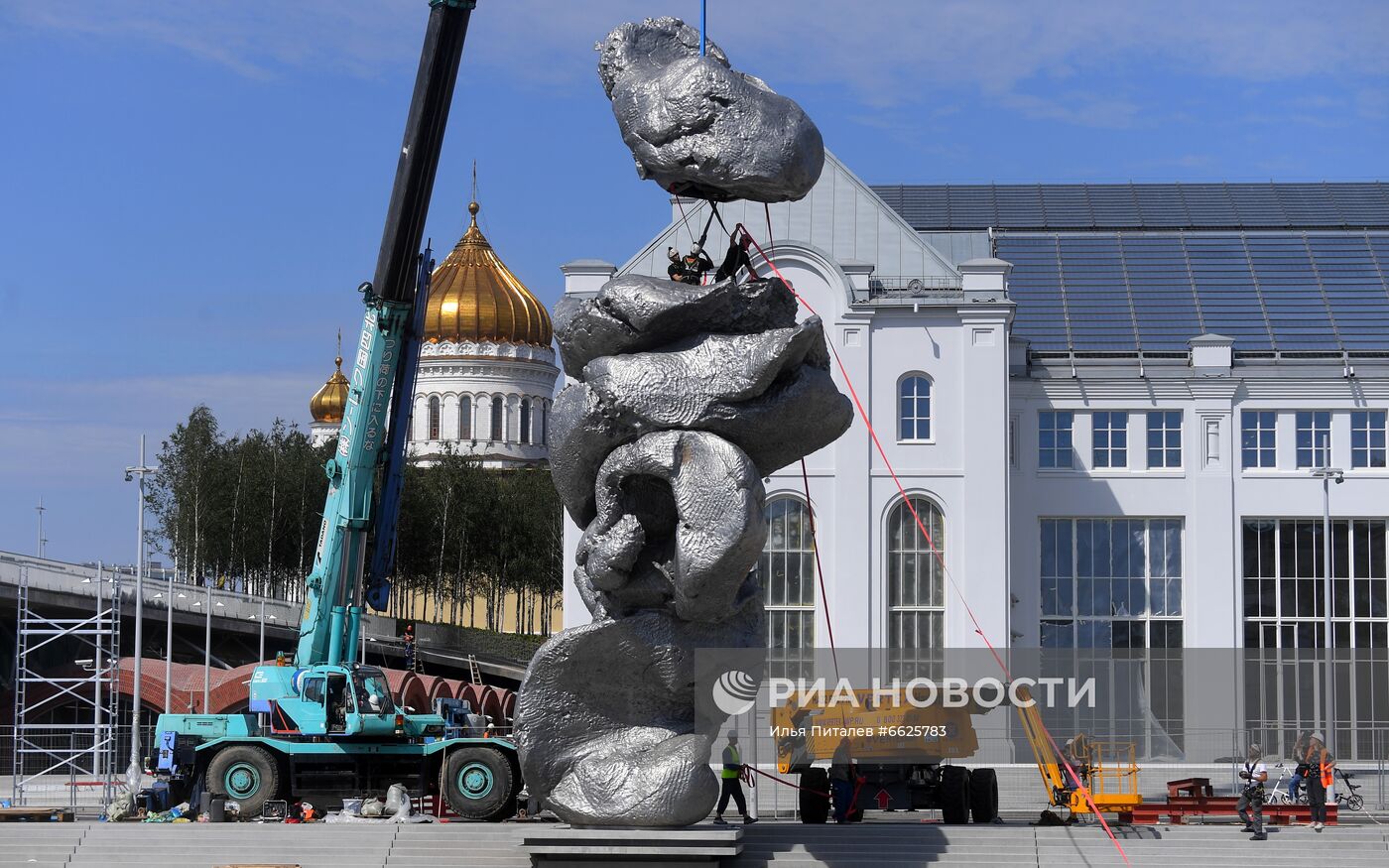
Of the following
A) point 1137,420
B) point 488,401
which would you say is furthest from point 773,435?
point 488,401

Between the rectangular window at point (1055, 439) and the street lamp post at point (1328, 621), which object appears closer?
the street lamp post at point (1328, 621)

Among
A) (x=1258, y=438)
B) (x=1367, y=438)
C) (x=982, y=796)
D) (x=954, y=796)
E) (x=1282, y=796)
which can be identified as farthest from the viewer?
(x=1258, y=438)

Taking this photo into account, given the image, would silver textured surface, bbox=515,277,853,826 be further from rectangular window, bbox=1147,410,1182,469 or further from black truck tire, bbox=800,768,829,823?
rectangular window, bbox=1147,410,1182,469

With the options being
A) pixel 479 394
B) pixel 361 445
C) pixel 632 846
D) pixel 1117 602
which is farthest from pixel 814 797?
pixel 479 394

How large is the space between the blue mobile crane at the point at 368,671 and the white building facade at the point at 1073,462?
18048 mm

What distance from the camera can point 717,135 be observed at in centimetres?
1794

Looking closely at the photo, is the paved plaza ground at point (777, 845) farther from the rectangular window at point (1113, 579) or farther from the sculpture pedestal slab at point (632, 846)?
the rectangular window at point (1113, 579)

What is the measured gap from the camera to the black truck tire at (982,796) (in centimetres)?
2406

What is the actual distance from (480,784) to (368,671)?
106 inches

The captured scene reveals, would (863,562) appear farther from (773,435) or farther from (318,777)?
(773,435)

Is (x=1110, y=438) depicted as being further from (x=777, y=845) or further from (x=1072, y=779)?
(x=777, y=845)

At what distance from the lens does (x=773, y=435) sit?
17.7 m

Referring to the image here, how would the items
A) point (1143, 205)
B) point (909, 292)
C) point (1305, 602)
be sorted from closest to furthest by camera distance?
1. point (909, 292)
2. point (1305, 602)
3. point (1143, 205)

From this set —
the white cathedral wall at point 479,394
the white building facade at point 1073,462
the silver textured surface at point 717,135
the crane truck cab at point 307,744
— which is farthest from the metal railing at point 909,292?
the white cathedral wall at point 479,394
